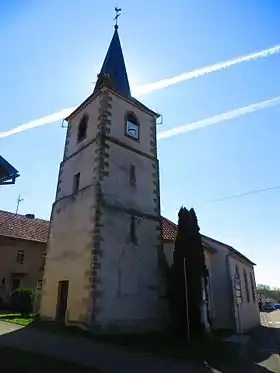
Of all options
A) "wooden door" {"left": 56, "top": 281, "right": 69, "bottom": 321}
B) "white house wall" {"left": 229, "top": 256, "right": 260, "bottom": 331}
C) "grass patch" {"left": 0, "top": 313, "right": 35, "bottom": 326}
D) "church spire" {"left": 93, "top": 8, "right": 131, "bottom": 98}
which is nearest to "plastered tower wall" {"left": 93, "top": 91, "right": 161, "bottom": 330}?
"church spire" {"left": 93, "top": 8, "right": 131, "bottom": 98}

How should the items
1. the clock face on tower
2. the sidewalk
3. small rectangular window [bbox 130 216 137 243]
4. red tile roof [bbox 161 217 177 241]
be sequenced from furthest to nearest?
red tile roof [bbox 161 217 177 241]
the clock face on tower
small rectangular window [bbox 130 216 137 243]
the sidewalk

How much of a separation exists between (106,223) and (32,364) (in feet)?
25.4

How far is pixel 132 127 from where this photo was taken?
19.0 metres

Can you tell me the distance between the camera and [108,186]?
51.3 feet

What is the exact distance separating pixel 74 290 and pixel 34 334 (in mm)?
2652

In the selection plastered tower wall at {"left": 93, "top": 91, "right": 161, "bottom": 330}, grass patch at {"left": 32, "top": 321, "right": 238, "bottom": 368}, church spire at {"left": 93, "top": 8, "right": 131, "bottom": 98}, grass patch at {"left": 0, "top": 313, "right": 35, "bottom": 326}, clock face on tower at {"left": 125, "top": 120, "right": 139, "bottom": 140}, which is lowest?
grass patch at {"left": 32, "top": 321, "right": 238, "bottom": 368}

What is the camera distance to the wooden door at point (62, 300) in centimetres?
1498

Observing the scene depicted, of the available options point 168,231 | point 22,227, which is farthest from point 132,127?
point 22,227

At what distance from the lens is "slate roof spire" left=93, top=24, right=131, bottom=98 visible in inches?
792

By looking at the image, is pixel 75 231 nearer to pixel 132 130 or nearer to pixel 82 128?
pixel 82 128

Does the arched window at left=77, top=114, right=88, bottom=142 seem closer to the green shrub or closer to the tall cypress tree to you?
the tall cypress tree

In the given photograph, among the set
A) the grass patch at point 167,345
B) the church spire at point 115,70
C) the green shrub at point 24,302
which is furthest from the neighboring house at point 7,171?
the green shrub at point 24,302

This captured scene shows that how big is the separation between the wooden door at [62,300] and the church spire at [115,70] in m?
11.7

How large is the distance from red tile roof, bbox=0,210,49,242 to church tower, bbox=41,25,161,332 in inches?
578
